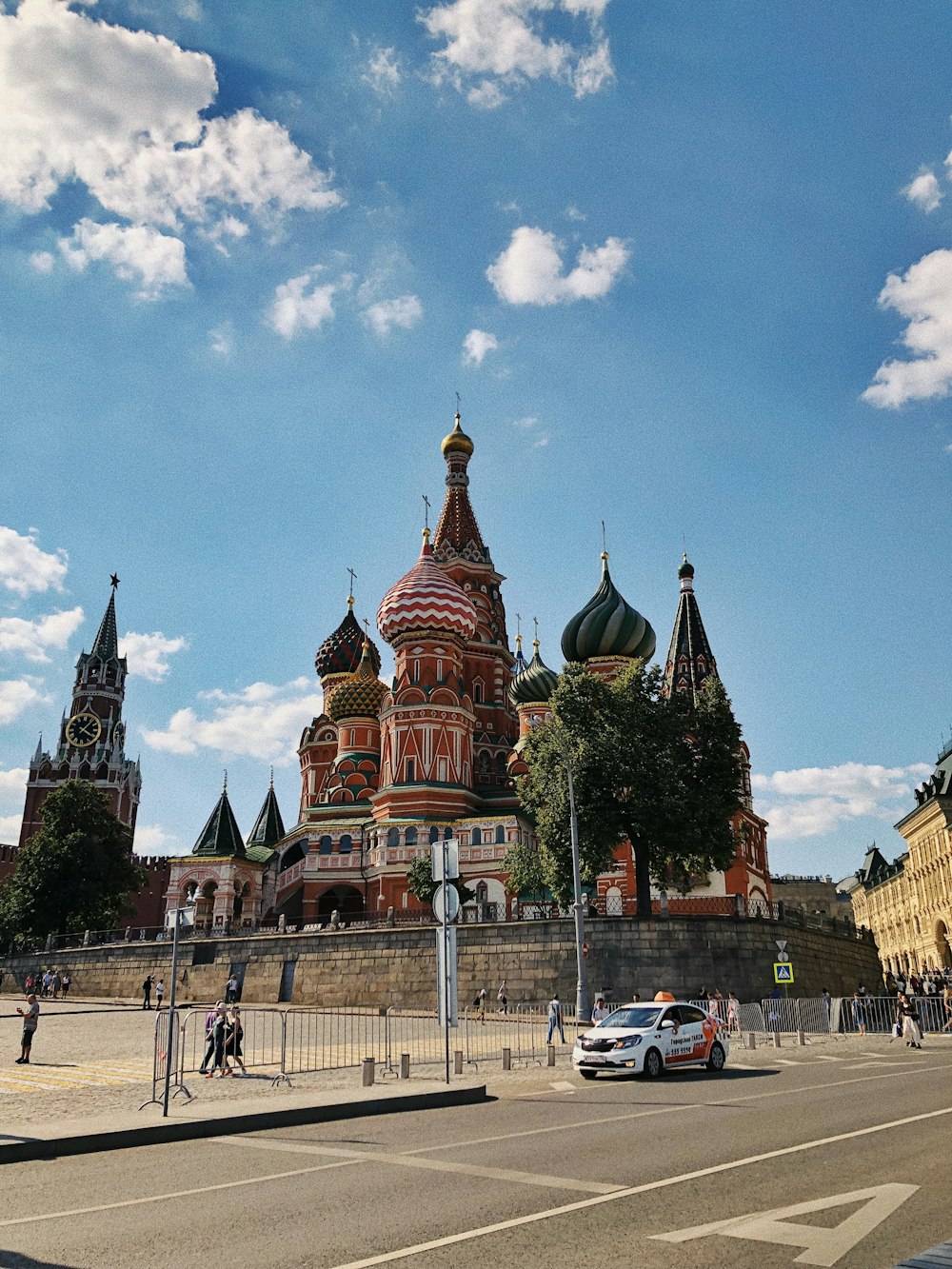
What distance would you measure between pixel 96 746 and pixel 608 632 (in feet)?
225

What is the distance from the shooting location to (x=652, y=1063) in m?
18.9

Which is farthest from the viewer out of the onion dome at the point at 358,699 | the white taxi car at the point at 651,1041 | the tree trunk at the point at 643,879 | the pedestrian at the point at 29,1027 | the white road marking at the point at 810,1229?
the onion dome at the point at 358,699

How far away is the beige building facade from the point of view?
6590cm

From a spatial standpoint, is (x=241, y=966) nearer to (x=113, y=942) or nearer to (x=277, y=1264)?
(x=113, y=942)

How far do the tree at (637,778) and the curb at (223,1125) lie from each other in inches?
922

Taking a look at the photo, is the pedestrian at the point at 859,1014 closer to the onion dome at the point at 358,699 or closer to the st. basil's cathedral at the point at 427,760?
the st. basil's cathedral at the point at 427,760

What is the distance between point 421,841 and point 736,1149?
1835 inches

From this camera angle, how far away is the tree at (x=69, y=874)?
58719 mm

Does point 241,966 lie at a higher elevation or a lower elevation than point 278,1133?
higher

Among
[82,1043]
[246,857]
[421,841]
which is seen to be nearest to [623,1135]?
[82,1043]

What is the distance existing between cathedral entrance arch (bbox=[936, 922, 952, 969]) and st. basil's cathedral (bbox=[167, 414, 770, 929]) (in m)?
13.0

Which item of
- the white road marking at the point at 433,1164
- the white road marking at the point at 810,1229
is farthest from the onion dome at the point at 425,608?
the white road marking at the point at 810,1229

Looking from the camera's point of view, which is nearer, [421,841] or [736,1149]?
[736,1149]

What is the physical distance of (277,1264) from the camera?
6.46m
